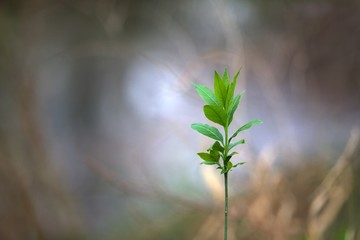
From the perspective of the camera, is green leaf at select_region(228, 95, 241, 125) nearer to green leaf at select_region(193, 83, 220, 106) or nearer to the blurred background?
green leaf at select_region(193, 83, 220, 106)

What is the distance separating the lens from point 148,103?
118cm

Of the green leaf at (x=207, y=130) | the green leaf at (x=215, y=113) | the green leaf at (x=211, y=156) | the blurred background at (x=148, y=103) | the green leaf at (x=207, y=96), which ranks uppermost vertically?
the blurred background at (x=148, y=103)

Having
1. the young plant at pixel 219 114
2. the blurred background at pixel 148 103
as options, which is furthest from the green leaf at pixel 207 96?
the blurred background at pixel 148 103

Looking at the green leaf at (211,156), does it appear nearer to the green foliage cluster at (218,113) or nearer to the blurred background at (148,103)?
the green foliage cluster at (218,113)

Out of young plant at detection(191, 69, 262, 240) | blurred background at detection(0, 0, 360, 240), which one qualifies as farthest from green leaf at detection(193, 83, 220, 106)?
blurred background at detection(0, 0, 360, 240)

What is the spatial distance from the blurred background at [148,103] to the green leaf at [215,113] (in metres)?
0.70

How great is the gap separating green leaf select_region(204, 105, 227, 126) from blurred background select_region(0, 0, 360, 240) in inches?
27.4

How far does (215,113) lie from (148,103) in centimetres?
98

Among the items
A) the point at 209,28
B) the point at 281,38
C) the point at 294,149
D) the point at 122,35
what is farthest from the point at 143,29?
the point at 294,149

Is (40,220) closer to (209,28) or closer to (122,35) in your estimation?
(122,35)

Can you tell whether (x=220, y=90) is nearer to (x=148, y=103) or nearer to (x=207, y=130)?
(x=207, y=130)

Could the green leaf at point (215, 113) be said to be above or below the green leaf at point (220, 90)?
below

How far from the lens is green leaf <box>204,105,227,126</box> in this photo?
0.64ft

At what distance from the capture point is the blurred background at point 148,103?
0.98m
